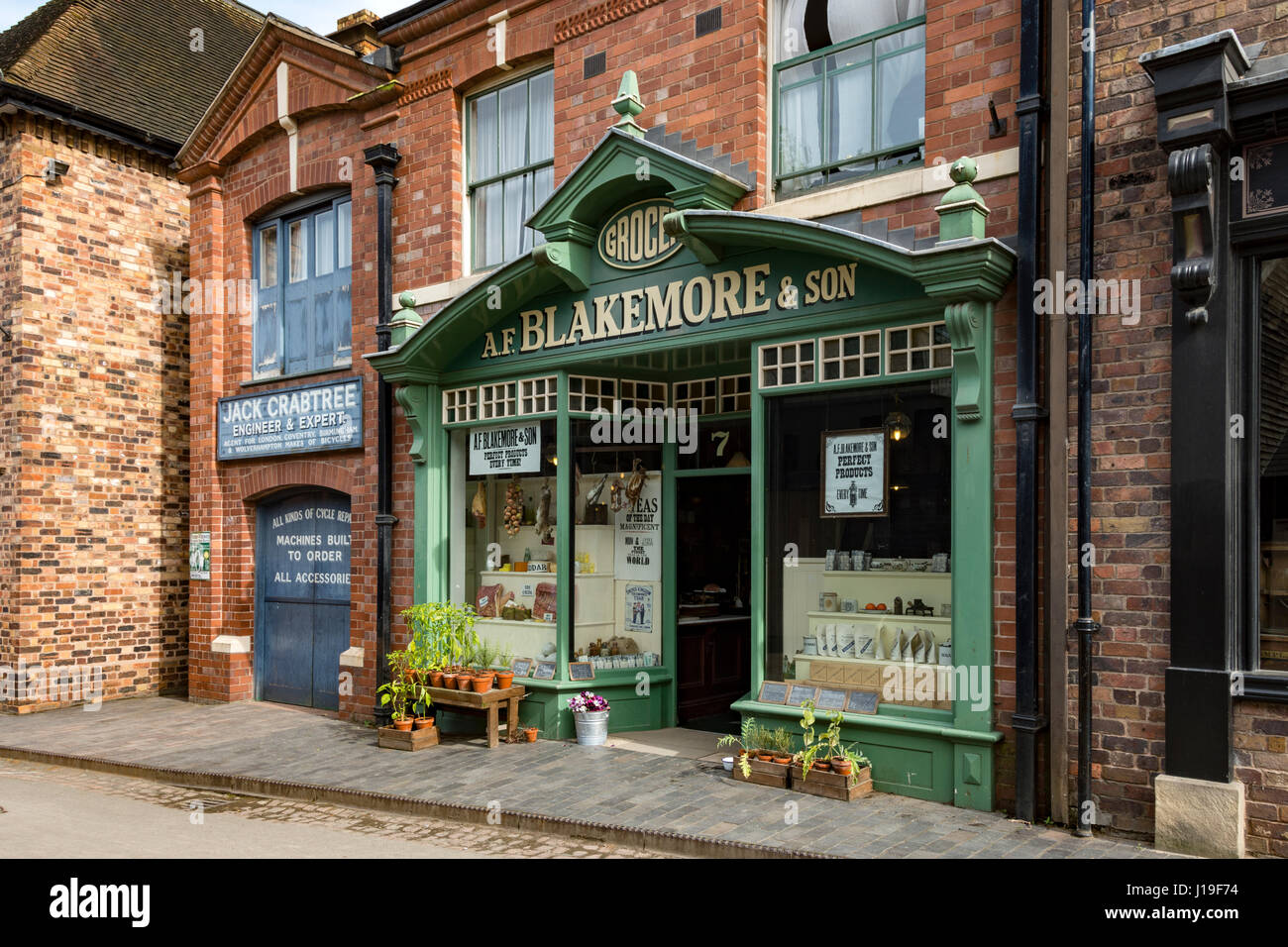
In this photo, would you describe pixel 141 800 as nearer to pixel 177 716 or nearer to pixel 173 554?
pixel 177 716

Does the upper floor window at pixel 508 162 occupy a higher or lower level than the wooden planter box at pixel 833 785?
higher

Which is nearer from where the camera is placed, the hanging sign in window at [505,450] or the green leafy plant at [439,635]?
the green leafy plant at [439,635]

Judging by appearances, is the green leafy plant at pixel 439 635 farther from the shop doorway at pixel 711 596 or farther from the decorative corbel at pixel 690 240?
the decorative corbel at pixel 690 240

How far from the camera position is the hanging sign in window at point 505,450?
9.88 meters

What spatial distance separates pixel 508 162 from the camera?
10.2m

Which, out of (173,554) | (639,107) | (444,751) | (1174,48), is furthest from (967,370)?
(173,554)

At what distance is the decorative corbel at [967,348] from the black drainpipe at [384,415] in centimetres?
597

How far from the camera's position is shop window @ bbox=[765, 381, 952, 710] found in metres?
7.28

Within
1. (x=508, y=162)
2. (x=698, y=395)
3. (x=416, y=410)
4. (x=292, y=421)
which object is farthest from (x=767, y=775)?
(x=292, y=421)

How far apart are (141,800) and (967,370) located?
273 inches

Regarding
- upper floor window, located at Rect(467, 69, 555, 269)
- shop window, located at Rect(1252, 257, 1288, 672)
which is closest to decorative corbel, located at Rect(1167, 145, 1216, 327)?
shop window, located at Rect(1252, 257, 1288, 672)

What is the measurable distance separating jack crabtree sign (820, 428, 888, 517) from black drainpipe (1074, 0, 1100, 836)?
1527 mm

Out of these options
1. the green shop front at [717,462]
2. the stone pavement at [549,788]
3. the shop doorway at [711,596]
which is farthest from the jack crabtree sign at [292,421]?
the shop doorway at [711,596]

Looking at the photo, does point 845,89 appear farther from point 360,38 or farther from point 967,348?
point 360,38
